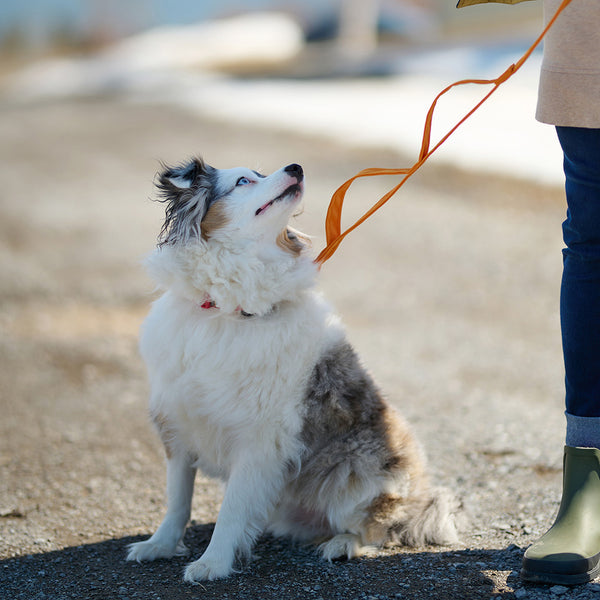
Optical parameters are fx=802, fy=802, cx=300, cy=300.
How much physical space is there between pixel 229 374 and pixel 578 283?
4.18 ft

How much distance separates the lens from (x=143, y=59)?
3044 centimetres

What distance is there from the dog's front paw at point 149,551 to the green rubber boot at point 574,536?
1307 mm

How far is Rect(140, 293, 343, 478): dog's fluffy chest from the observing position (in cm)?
294

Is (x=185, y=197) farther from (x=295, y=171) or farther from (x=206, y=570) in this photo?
(x=206, y=570)

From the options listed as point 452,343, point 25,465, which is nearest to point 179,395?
point 25,465

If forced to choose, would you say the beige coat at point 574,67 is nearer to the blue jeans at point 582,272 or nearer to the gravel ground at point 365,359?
the blue jeans at point 582,272

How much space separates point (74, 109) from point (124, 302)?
14807 millimetres

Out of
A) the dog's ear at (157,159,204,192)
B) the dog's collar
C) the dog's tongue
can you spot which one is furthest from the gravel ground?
the dog's collar

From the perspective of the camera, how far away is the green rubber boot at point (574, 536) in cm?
260

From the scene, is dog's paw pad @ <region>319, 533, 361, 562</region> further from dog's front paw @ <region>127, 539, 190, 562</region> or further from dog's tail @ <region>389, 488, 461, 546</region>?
dog's front paw @ <region>127, 539, 190, 562</region>

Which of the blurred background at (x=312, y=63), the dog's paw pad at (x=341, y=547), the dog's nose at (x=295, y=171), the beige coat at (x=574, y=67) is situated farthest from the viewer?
the blurred background at (x=312, y=63)

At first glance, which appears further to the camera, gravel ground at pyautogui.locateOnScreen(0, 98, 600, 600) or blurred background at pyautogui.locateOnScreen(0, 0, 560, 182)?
blurred background at pyautogui.locateOnScreen(0, 0, 560, 182)

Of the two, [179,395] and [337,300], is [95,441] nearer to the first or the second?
[179,395]

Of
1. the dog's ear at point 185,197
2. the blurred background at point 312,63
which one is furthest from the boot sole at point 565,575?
the blurred background at point 312,63
